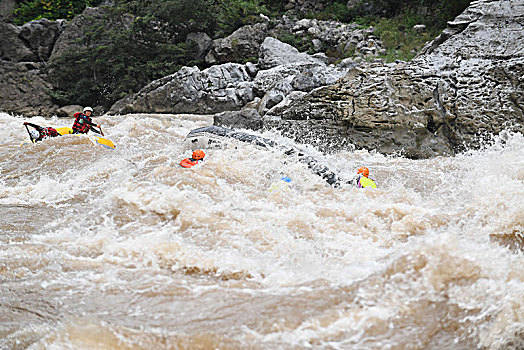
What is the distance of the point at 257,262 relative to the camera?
256cm

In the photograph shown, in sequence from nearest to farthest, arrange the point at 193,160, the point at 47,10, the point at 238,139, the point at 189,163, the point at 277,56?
1. the point at 189,163
2. the point at 193,160
3. the point at 238,139
4. the point at 277,56
5. the point at 47,10

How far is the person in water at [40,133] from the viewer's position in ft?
23.5

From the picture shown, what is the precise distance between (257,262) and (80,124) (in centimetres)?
648

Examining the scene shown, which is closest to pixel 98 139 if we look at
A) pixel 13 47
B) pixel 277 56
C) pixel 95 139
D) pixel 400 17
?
pixel 95 139

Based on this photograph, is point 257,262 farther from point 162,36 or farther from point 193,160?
point 162,36

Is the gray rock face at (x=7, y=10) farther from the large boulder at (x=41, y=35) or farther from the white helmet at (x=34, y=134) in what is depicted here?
the white helmet at (x=34, y=134)

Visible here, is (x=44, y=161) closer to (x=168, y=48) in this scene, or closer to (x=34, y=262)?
(x=34, y=262)

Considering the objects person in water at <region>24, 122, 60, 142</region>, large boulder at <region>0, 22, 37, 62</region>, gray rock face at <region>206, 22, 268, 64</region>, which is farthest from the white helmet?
large boulder at <region>0, 22, 37, 62</region>

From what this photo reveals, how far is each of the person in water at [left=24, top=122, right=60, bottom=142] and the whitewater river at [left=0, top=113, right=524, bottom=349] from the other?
A: 2237 millimetres

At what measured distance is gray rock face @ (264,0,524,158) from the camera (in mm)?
7250

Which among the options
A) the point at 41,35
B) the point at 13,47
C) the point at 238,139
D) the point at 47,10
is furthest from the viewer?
the point at 47,10

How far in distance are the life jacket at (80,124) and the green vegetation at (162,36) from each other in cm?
874

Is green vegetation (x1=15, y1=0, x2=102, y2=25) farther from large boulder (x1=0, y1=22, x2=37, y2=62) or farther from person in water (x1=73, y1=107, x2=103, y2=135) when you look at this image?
person in water (x1=73, y1=107, x2=103, y2=135)

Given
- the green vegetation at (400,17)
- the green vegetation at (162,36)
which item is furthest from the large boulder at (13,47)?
the green vegetation at (400,17)
